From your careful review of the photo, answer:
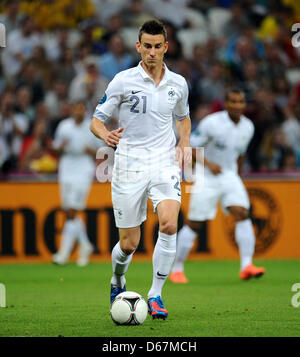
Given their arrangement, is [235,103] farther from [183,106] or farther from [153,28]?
[153,28]

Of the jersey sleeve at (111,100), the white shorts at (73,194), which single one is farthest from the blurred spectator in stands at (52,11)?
the jersey sleeve at (111,100)

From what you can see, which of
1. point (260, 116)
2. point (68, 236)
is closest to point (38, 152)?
point (68, 236)

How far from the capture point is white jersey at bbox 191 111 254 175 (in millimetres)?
10961

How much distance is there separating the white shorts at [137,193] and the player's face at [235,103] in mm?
3650

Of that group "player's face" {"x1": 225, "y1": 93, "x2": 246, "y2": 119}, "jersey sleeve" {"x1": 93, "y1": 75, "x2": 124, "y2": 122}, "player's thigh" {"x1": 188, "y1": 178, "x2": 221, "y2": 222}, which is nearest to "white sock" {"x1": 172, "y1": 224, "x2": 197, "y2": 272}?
"player's thigh" {"x1": 188, "y1": 178, "x2": 221, "y2": 222}

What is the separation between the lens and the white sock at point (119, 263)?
7.43 metres

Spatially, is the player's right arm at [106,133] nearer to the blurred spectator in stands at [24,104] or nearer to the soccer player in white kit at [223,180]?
the soccer player in white kit at [223,180]

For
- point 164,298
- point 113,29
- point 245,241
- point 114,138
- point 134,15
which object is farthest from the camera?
point 134,15

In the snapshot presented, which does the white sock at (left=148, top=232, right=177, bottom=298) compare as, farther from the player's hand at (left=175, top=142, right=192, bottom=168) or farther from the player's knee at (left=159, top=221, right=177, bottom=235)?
the player's hand at (left=175, top=142, right=192, bottom=168)

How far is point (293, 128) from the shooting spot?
15.1m

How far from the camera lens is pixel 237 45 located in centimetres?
1631

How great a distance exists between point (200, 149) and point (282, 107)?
4974 millimetres

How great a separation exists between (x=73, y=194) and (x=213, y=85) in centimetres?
394

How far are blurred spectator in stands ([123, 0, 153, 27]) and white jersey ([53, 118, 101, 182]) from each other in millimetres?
4017
